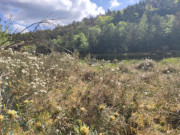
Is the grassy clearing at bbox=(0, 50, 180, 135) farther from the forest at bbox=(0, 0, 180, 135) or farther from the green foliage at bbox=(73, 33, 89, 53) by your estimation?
the green foliage at bbox=(73, 33, 89, 53)

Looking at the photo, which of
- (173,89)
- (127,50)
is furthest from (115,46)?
(173,89)

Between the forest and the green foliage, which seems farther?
the green foliage

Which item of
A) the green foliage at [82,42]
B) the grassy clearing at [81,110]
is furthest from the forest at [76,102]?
the green foliage at [82,42]

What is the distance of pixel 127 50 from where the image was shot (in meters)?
41.1

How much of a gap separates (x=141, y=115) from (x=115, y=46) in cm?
4099

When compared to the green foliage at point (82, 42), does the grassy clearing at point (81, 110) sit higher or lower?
lower

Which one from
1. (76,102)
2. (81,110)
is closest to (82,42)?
(76,102)

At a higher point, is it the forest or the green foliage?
the green foliage

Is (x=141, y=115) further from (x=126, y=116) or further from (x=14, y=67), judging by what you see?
(x=14, y=67)

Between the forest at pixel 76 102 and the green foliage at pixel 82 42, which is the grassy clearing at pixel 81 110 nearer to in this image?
the forest at pixel 76 102

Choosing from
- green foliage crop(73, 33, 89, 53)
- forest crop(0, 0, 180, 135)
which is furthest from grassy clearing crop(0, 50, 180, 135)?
green foliage crop(73, 33, 89, 53)

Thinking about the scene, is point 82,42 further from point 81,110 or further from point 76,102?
point 81,110

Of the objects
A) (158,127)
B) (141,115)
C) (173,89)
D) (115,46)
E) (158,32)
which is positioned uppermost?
(158,32)

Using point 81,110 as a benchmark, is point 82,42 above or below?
above
